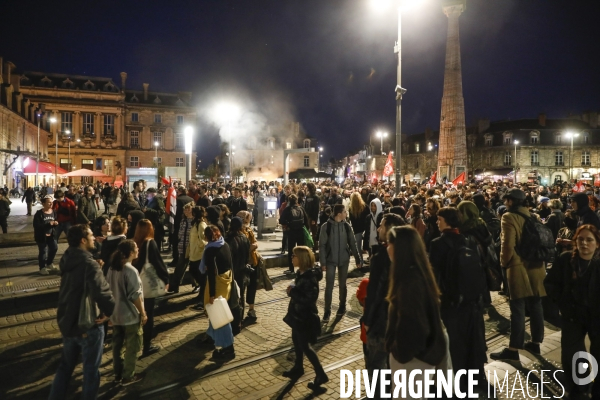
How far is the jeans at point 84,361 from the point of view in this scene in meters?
3.95

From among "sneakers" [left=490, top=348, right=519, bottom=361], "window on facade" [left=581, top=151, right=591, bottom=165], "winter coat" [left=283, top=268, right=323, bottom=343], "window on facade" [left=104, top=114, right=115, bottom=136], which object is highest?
"window on facade" [left=104, top=114, right=115, bottom=136]

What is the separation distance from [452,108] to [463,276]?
3954 centimetres

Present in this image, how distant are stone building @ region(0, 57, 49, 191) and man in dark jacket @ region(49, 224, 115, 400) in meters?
31.3

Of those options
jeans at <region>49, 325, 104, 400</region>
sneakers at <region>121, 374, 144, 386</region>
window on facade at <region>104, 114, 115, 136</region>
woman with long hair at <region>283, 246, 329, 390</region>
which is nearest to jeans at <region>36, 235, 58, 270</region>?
sneakers at <region>121, 374, 144, 386</region>

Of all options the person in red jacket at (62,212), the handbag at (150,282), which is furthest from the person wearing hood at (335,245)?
the person in red jacket at (62,212)

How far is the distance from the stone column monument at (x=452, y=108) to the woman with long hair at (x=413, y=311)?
3881 centimetres

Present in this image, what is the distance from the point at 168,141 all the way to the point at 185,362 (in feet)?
196

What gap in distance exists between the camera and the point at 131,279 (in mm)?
4641

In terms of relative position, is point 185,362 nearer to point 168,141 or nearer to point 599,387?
point 599,387

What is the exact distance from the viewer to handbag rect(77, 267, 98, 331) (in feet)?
12.6

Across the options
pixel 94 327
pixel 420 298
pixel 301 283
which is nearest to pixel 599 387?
pixel 420 298

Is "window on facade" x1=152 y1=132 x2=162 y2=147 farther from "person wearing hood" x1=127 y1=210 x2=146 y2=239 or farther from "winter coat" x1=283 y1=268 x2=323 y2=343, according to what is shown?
"winter coat" x1=283 y1=268 x2=323 y2=343

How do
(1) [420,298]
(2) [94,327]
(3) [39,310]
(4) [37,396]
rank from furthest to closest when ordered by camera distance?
(3) [39,310] < (4) [37,396] < (2) [94,327] < (1) [420,298]

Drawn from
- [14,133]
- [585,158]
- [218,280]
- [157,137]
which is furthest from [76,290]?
[585,158]
